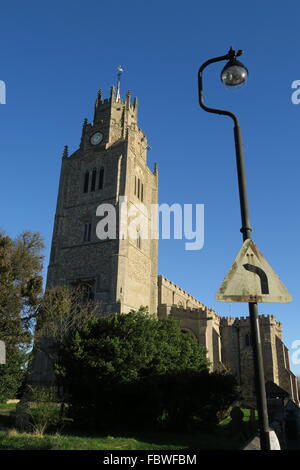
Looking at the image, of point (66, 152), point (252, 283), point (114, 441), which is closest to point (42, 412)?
point (114, 441)

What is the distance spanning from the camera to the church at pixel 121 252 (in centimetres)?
3309

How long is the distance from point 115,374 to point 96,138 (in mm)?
30487

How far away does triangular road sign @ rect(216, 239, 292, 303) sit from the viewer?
410cm

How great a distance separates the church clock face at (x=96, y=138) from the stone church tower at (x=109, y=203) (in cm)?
4

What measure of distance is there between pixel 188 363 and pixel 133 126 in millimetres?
31156

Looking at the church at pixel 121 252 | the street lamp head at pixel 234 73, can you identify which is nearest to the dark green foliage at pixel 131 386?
the church at pixel 121 252

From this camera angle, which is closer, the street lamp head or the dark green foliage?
the street lamp head

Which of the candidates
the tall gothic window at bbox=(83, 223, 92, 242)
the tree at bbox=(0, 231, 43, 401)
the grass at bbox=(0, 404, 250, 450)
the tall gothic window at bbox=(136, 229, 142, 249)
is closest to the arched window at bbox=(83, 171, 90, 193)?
the tall gothic window at bbox=(83, 223, 92, 242)

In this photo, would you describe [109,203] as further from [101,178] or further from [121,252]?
[121,252]

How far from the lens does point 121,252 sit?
32375mm

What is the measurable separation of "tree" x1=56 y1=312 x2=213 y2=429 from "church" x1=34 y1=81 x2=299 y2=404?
30.0 feet

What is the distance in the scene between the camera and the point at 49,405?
52.1 ft

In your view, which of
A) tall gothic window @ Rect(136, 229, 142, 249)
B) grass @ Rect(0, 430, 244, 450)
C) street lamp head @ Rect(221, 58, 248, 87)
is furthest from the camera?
tall gothic window @ Rect(136, 229, 142, 249)

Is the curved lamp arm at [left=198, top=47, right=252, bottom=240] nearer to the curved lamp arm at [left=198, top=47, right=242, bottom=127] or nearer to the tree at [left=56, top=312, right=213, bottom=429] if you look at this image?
the curved lamp arm at [left=198, top=47, right=242, bottom=127]
